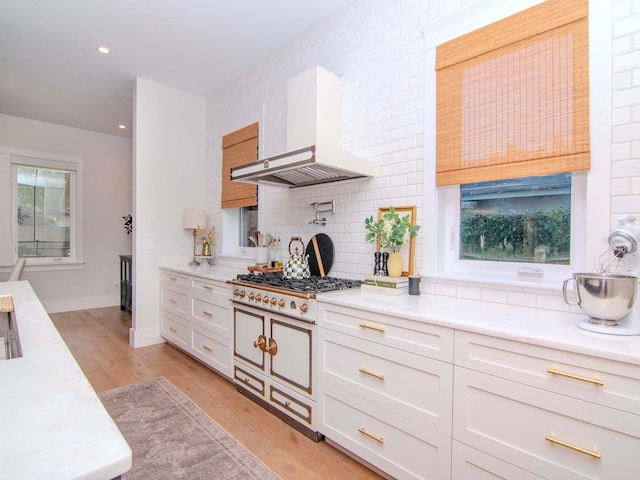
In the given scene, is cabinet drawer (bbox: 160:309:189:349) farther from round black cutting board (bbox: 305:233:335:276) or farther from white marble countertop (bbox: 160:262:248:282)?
round black cutting board (bbox: 305:233:335:276)

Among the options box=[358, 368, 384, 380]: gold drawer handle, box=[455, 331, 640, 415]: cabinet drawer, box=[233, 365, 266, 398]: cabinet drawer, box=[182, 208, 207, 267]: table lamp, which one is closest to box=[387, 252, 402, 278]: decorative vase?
A: box=[358, 368, 384, 380]: gold drawer handle

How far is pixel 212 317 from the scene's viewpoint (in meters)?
3.12

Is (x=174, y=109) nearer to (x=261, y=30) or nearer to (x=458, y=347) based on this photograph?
(x=261, y=30)

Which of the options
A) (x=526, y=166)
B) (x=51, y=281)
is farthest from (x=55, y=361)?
(x=51, y=281)

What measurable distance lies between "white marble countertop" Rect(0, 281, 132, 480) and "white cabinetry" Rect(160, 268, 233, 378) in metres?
2.02

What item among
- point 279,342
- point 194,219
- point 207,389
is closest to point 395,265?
point 279,342

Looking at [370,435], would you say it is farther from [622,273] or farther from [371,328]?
[622,273]

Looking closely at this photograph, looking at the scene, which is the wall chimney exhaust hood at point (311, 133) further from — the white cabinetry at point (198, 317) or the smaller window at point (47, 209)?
the smaller window at point (47, 209)

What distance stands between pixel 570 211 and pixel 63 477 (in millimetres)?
2191

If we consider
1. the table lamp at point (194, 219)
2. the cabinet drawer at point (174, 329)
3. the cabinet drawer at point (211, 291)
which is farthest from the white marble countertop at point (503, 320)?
the table lamp at point (194, 219)

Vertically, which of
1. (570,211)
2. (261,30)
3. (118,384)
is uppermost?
(261,30)

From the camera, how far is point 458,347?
1468 millimetres

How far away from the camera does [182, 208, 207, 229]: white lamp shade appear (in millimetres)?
4238

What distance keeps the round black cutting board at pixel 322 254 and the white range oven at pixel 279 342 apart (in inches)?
6.8
